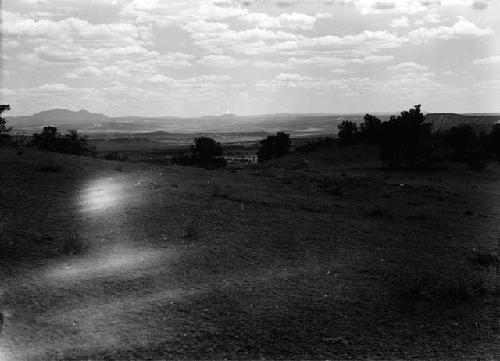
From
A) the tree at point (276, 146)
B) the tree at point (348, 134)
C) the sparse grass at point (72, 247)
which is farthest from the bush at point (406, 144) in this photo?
the sparse grass at point (72, 247)

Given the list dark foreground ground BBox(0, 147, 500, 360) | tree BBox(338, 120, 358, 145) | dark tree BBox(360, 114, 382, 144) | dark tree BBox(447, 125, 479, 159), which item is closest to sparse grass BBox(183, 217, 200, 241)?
dark foreground ground BBox(0, 147, 500, 360)

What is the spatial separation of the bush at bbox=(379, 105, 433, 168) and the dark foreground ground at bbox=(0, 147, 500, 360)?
18.9 meters

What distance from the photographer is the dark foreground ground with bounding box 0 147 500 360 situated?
243 inches

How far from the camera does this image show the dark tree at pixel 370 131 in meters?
45.4

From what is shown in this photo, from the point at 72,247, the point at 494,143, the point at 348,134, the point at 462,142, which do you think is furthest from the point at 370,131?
the point at 72,247

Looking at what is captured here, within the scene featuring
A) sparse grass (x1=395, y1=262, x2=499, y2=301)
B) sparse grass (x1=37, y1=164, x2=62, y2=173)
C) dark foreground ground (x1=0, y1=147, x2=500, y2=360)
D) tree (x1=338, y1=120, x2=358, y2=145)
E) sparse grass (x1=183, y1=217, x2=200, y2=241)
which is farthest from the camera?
tree (x1=338, y1=120, x2=358, y2=145)

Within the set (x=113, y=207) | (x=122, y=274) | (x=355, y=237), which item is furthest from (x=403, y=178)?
(x=122, y=274)

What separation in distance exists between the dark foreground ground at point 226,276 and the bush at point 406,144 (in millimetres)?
18853

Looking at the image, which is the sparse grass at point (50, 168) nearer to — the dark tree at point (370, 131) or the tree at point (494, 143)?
the dark tree at point (370, 131)

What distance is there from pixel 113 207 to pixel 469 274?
8594 millimetres

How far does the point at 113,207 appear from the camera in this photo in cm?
1194

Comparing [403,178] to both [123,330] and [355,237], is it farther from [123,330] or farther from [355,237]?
[123,330]

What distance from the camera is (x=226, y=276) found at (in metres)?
8.27

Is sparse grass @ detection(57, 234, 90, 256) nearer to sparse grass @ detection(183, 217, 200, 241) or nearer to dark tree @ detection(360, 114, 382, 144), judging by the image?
sparse grass @ detection(183, 217, 200, 241)
